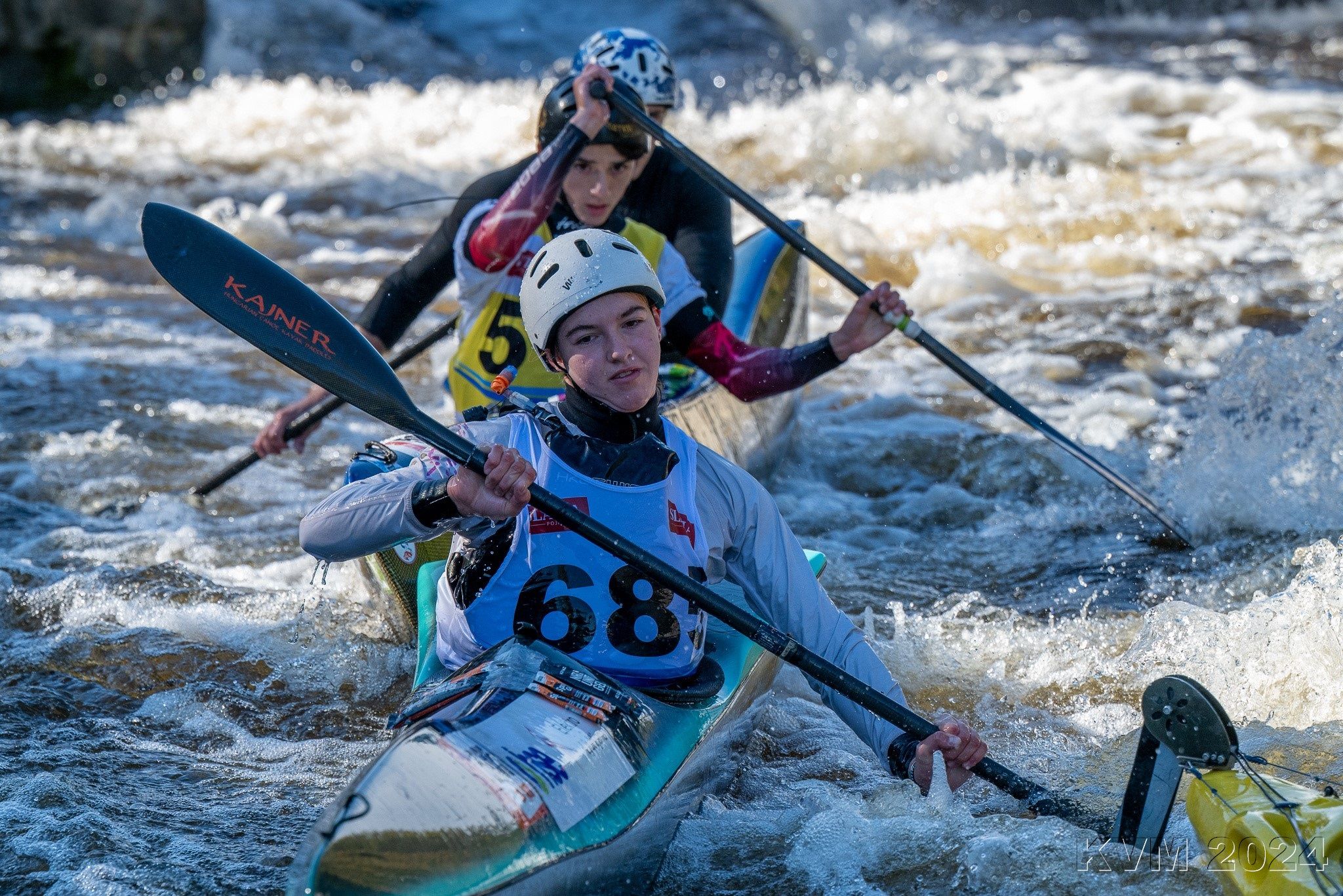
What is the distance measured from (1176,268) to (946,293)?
4.62ft

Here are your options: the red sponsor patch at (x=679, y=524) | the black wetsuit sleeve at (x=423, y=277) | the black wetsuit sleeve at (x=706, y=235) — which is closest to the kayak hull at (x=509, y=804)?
the red sponsor patch at (x=679, y=524)

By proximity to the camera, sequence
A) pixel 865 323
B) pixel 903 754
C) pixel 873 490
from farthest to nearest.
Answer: pixel 873 490 → pixel 865 323 → pixel 903 754

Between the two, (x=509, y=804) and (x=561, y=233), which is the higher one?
(x=561, y=233)

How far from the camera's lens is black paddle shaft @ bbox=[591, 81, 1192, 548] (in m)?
4.18

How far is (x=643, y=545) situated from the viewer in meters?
2.79

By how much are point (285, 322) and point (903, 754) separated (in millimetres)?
1577

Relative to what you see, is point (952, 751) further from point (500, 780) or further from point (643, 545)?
point (500, 780)

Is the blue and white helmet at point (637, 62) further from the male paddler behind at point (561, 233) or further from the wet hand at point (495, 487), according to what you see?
the wet hand at point (495, 487)

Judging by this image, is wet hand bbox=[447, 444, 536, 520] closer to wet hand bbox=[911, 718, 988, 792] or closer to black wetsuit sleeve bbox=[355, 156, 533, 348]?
wet hand bbox=[911, 718, 988, 792]

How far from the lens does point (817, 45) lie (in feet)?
56.0

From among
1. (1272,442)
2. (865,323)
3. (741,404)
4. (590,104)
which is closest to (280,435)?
(590,104)

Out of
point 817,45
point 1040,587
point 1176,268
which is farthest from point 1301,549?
point 817,45

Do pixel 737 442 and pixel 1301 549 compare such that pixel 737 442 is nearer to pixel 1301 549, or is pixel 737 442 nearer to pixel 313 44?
pixel 1301 549

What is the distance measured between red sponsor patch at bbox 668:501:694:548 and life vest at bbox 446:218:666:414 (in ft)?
4.65
